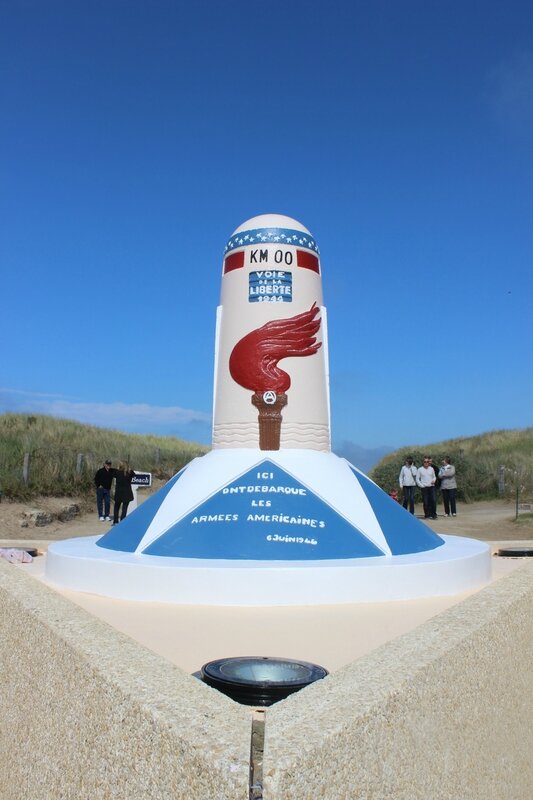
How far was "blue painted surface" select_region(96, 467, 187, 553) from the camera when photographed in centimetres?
809

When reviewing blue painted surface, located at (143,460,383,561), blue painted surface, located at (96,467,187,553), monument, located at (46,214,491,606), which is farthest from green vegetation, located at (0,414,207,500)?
blue painted surface, located at (143,460,383,561)

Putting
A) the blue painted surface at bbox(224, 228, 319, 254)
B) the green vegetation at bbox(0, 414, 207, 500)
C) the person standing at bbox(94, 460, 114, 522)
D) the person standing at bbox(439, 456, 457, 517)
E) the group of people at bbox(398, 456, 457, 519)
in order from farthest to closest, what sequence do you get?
the green vegetation at bbox(0, 414, 207, 500), the person standing at bbox(439, 456, 457, 517), the group of people at bbox(398, 456, 457, 519), the person standing at bbox(94, 460, 114, 522), the blue painted surface at bbox(224, 228, 319, 254)

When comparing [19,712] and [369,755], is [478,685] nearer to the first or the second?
[369,755]

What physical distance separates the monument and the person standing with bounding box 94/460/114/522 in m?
7.88

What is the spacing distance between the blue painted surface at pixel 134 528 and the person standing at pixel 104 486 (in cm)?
858

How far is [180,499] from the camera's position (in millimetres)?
8352

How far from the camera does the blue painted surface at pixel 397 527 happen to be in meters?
7.98

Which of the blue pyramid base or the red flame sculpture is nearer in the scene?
the blue pyramid base

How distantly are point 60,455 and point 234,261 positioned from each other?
50.8 feet

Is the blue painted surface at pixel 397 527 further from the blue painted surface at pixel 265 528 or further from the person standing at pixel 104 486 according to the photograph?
the person standing at pixel 104 486

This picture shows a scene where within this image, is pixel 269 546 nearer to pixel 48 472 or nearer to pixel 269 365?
pixel 269 365

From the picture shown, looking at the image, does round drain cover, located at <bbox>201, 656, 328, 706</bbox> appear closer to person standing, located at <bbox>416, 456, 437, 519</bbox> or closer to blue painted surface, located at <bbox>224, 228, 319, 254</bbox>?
blue painted surface, located at <bbox>224, 228, 319, 254</bbox>

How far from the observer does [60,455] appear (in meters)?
23.2

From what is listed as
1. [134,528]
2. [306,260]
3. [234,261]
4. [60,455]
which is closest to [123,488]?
[134,528]
